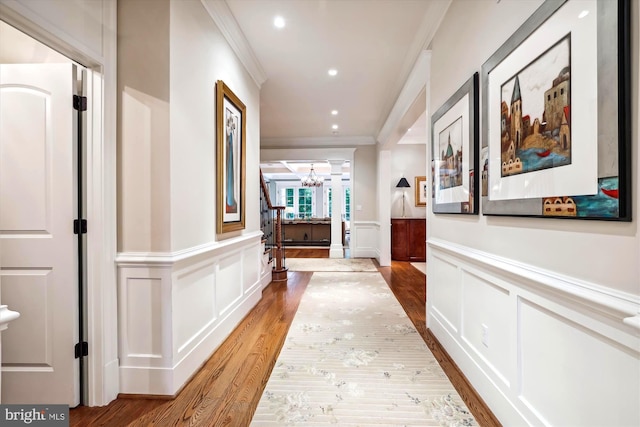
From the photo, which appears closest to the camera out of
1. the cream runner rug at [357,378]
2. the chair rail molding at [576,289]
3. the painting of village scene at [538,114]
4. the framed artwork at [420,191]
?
the chair rail molding at [576,289]

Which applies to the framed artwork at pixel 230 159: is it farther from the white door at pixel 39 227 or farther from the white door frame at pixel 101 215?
the white door at pixel 39 227

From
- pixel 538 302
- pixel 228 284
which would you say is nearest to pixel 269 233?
pixel 228 284

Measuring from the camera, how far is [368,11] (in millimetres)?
2471

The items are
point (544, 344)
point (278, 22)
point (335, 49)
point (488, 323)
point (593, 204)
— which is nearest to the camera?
point (593, 204)

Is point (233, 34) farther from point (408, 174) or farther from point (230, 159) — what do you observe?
point (408, 174)

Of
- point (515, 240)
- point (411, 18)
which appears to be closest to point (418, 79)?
point (411, 18)

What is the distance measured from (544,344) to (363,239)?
595cm

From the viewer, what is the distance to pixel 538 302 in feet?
4.16

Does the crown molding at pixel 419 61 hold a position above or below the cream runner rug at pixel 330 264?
above

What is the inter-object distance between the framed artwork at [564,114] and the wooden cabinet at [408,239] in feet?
16.8

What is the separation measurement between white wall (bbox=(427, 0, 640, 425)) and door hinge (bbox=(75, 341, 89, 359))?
7.57ft

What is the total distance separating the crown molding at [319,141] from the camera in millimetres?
6914

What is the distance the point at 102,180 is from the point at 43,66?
71 centimetres

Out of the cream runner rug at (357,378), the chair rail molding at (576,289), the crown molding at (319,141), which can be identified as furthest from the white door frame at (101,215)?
the crown molding at (319,141)
